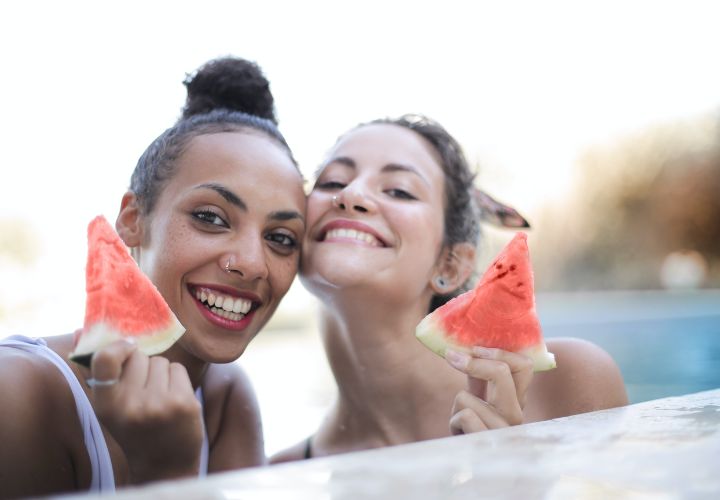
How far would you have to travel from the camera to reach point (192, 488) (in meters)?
0.99

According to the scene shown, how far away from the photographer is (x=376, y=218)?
288 centimetres

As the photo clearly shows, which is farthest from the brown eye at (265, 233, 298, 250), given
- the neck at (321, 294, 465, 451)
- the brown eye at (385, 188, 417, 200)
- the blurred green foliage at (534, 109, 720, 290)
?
the blurred green foliage at (534, 109, 720, 290)

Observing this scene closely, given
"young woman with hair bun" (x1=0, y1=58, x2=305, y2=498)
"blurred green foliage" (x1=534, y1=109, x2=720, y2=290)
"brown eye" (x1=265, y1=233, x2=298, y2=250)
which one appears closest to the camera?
"young woman with hair bun" (x1=0, y1=58, x2=305, y2=498)

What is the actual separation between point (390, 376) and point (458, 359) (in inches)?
Result: 46.3

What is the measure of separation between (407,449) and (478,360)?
2.82ft

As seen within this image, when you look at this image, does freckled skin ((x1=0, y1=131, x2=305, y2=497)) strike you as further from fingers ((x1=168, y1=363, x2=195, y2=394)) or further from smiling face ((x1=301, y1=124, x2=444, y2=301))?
smiling face ((x1=301, y1=124, x2=444, y2=301))

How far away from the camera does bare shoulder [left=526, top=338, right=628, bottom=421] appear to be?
305cm

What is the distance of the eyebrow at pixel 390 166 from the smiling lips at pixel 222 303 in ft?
2.83

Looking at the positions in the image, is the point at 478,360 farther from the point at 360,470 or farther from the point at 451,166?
the point at 451,166

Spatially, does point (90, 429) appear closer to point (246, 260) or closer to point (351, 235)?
point (246, 260)

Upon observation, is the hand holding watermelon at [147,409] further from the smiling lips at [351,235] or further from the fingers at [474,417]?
the smiling lips at [351,235]

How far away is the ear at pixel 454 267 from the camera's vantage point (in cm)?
331

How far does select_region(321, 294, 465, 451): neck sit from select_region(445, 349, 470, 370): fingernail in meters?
0.91

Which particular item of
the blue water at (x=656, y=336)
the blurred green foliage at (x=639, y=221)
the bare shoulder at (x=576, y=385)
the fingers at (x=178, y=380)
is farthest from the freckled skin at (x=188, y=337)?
the blurred green foliage at (x=639, y=221)
